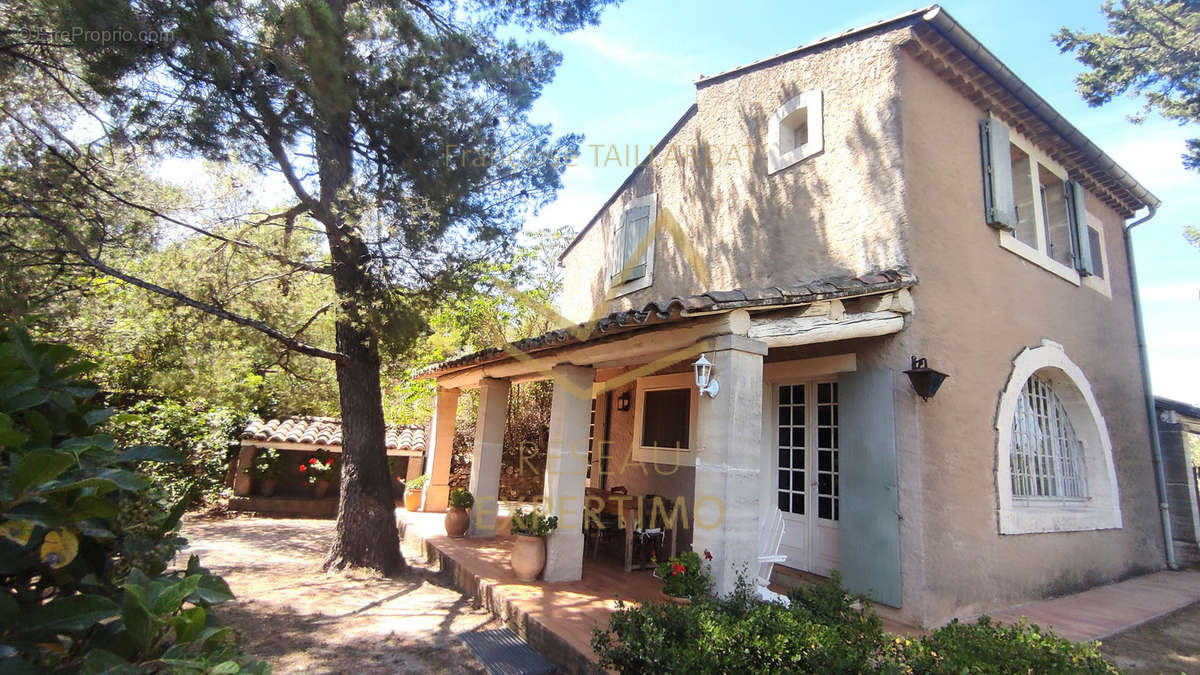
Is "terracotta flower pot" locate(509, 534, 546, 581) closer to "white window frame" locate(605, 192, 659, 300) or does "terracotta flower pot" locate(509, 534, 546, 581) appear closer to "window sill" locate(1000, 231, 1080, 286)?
"white window frame" locate(605, 192, 659, 300)

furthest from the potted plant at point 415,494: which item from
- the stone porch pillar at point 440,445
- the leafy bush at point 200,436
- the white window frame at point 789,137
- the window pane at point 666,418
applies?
the white window frame at point 789,137

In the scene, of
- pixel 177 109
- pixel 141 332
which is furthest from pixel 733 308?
pixel 141 332

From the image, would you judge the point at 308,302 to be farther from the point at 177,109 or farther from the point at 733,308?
the point at 733,308

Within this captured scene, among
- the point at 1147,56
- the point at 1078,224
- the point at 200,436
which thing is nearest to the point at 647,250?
the point at 1078,224

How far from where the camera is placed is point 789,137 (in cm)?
816

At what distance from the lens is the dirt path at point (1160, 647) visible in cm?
499

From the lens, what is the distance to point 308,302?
9.03m

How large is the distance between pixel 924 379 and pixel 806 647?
324cm

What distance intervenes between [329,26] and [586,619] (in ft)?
20.5

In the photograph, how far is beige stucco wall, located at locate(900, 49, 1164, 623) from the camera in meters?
5.80

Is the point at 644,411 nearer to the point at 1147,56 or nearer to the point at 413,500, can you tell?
the point at 413,500

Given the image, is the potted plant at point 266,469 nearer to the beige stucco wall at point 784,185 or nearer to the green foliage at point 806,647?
the beige stucco wall at point 784,185

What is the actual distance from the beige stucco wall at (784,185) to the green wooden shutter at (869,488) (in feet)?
4.89

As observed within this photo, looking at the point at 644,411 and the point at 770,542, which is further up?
the point at 644,411
